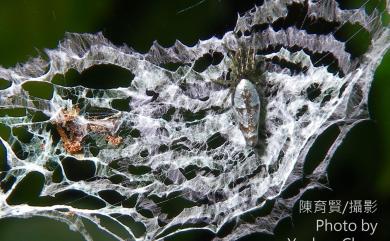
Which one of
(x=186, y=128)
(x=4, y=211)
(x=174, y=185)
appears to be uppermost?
(x=186, y=128)

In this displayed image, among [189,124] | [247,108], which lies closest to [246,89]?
[247,108]

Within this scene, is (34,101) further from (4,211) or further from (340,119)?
(340,119)

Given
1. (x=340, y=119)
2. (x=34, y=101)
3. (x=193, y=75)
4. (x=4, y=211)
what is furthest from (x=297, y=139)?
(x=4, y=211)

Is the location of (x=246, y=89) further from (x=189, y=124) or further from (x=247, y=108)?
(x=189, y=124)
